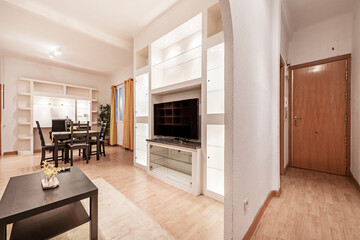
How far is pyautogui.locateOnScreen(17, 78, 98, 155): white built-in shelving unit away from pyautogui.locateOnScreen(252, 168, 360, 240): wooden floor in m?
6.65

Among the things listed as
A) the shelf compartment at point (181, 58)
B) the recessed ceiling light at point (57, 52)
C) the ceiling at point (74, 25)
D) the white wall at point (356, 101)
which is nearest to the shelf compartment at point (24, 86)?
the ceiling at point (74, 25)

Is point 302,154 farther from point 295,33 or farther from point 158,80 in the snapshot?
point 158,80

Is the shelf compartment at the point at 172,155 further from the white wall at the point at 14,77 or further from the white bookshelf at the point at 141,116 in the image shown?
the white wall at the point at 14,77

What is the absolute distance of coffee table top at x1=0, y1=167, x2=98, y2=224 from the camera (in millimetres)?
1064

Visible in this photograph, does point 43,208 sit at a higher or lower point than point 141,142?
lower

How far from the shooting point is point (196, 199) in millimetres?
2119

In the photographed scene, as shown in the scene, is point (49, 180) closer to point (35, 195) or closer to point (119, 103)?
point (35, 195)

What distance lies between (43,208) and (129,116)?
4291mm

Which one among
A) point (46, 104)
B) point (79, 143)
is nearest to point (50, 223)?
point (79, 143)

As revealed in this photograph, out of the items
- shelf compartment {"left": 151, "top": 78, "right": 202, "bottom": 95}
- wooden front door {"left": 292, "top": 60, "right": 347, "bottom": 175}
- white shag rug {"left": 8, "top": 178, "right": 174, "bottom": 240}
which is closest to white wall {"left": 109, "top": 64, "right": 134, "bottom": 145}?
shelf compartment {"left": 151, "top": 78, "right": 202, "bottom": 95}

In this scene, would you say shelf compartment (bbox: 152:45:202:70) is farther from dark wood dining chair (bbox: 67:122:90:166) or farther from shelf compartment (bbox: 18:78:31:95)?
shelf compartment (bbox: 18:78:31:95)

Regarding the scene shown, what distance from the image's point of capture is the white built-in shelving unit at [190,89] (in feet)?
7.23

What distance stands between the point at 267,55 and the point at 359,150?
208cm

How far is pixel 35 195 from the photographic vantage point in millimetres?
1293
